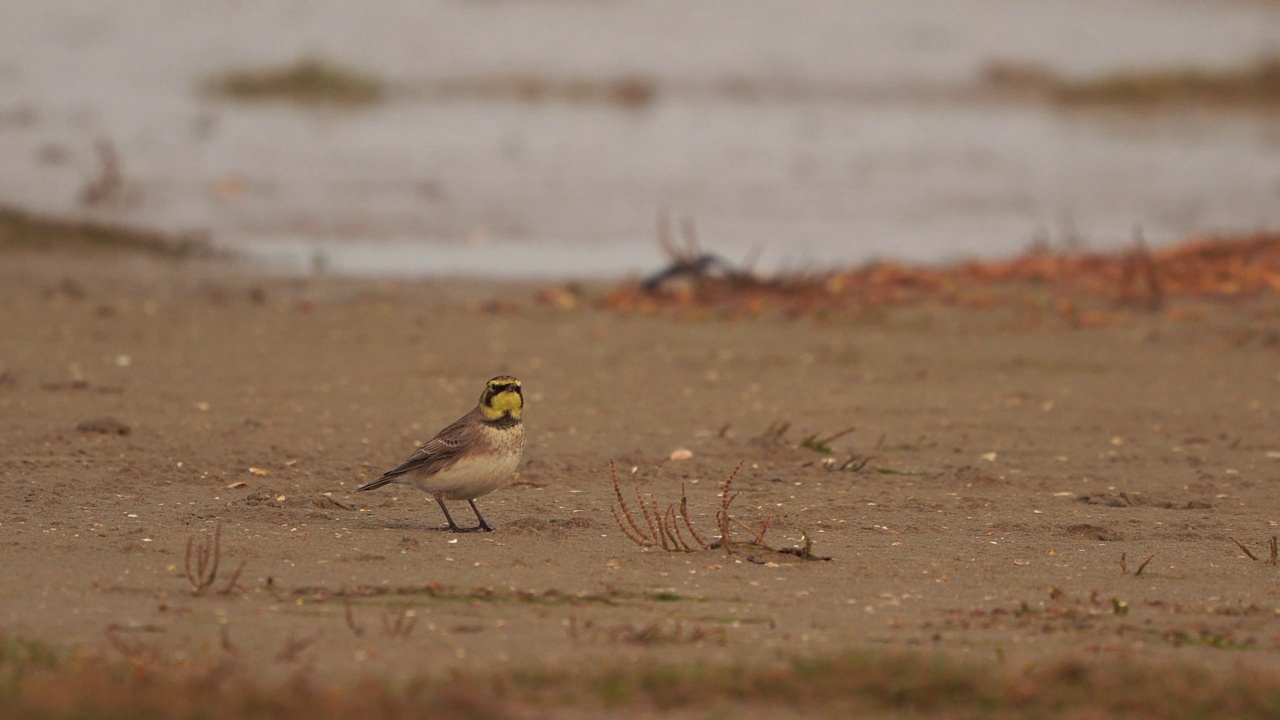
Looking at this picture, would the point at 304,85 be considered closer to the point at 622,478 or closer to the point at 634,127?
the point at 634,127

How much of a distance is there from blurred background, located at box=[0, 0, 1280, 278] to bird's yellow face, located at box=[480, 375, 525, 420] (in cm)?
925

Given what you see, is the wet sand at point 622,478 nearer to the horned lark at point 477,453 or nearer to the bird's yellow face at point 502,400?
→ the horned lark at point 477,453

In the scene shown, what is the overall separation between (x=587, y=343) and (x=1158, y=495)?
514cm

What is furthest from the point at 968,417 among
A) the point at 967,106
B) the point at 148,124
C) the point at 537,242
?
the point at 967,106

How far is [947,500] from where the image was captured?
27.4ft

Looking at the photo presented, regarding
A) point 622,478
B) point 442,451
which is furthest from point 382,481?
point 622,478

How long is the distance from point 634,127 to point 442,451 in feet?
63.0

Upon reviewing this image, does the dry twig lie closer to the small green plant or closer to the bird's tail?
the bird's tail

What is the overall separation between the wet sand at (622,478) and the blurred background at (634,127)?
13.2ft

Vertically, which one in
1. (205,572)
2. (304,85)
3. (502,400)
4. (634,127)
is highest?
(304,85)

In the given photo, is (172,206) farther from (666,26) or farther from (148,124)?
(666,26)

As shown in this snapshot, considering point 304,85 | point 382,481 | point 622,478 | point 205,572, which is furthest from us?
point 304,85

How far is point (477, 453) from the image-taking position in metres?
7.39

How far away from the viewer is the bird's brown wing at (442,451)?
7434 mm
